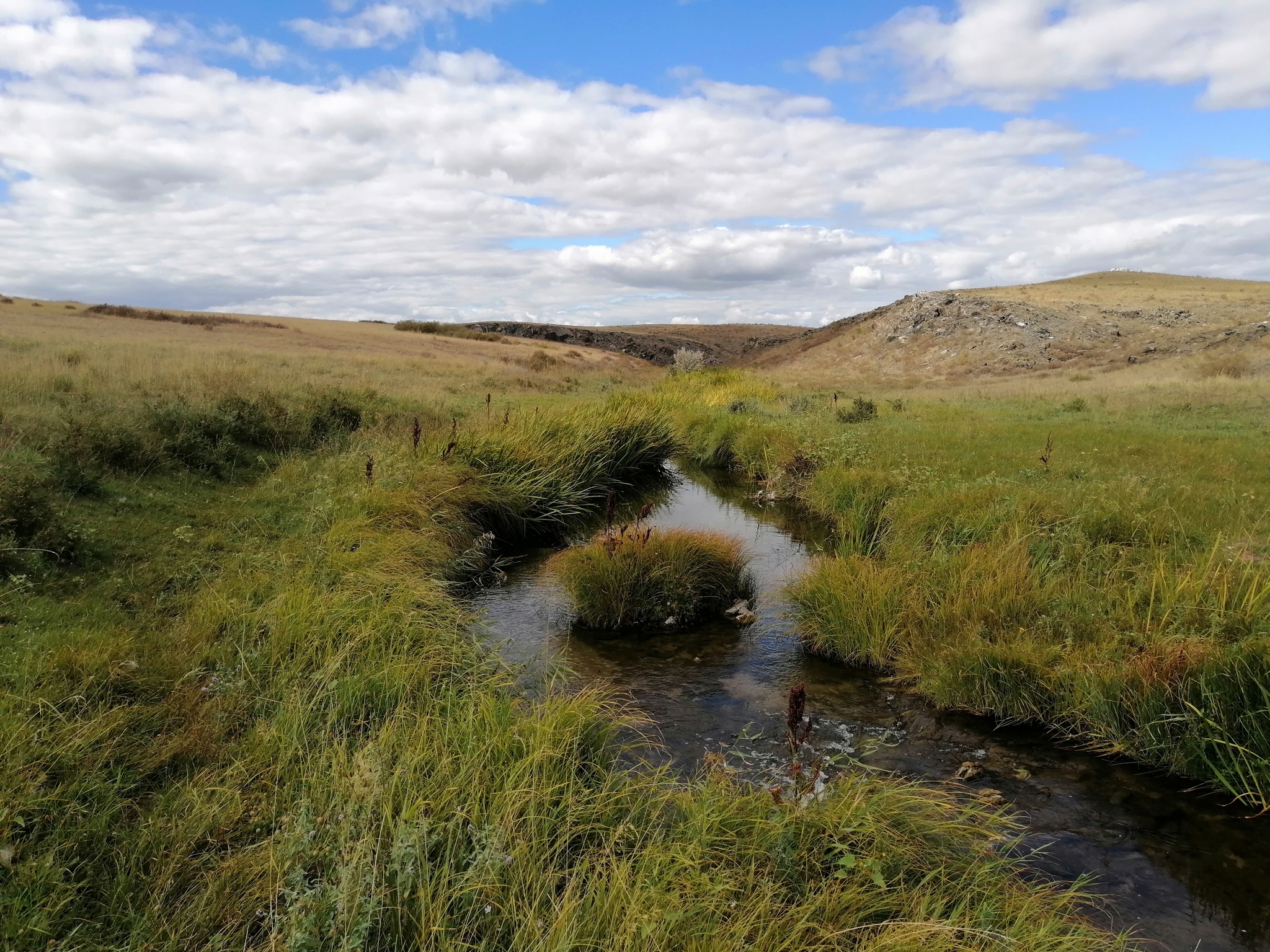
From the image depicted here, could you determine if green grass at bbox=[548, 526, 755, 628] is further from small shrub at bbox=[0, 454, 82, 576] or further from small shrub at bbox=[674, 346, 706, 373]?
small shrub at bbox=[674, 346, 706, 373]

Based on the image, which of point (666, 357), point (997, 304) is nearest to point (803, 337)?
point (666, 357)

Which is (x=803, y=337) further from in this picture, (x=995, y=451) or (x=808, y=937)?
(x=808, y=937)

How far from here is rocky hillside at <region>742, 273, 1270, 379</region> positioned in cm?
3756

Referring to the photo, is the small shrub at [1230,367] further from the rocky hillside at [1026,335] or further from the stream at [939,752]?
the stream at [939,752]

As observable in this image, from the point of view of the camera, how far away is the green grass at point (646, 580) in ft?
27.3

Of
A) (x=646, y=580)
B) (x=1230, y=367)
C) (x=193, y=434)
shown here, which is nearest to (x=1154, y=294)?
(x=1230, y=367)

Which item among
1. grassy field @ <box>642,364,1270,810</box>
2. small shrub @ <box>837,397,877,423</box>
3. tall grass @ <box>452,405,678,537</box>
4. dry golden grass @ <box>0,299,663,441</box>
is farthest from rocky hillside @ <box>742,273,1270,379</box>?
tall grass @ <box>452,405,678,537</box>

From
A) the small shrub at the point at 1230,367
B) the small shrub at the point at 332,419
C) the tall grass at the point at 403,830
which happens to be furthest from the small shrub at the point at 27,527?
the small shrub at the point at 1230,367

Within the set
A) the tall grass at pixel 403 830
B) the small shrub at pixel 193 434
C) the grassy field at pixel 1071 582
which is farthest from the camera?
the small shrub at pixel 193 434

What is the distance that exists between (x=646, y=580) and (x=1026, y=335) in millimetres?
40146

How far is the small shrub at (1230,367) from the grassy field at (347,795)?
93.5ft

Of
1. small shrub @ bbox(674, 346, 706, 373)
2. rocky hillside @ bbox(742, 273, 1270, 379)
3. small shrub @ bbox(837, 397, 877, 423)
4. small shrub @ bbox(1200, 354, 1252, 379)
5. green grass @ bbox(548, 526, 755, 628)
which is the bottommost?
green grass @ bbox(548, 526, 755, 628)

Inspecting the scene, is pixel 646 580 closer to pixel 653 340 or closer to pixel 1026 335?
pixel 1026 335

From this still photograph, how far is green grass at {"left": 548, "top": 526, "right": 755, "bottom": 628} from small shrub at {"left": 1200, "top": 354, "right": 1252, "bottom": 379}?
81.8 feet
